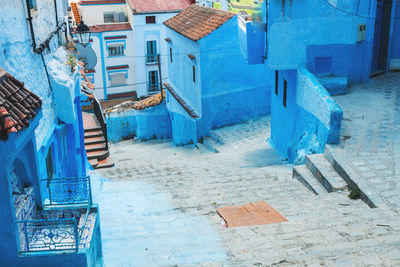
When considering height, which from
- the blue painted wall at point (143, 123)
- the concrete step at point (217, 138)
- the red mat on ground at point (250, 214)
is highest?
the red mat on ground at point (250, 214)

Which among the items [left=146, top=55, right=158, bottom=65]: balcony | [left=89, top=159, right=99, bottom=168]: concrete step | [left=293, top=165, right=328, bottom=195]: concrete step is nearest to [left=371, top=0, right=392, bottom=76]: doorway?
[left=293, top=165, right=328, bottom=195]: concrete step

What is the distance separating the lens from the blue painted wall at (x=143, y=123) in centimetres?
2455

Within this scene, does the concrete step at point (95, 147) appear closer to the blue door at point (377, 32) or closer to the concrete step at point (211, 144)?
the concrete step at point (211, 144)

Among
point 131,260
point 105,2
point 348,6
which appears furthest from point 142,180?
point 105,2

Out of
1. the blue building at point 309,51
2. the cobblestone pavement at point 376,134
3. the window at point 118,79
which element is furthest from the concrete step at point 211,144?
the window at point 118,79

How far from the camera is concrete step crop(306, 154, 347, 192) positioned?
8.70 m

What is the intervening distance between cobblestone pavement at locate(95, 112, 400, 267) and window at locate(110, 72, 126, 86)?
71.5 ft

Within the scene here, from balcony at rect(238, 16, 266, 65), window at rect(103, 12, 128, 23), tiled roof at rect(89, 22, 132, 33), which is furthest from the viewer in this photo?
window at rect(103, 12, 128, 23)

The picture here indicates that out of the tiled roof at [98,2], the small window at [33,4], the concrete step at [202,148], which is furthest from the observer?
the tiled roof at [98,2]

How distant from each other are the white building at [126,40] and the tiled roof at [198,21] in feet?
32.1

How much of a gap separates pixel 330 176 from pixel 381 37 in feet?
24.8

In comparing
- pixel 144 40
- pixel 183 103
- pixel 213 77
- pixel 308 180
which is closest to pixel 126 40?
pixel 144 40

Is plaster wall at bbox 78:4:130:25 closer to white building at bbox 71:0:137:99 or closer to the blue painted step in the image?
white building at bbox 71:0:137:99

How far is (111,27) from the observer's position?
31.6 metres
